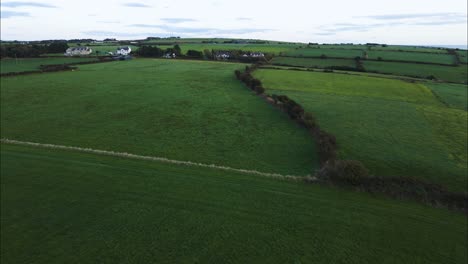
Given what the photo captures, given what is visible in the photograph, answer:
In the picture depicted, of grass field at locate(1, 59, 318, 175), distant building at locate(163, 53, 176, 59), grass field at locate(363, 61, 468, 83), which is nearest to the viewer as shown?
grass field at locate(1, 59, 318, 175)

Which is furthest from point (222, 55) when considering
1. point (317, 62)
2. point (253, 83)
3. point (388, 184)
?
point (388, 184)

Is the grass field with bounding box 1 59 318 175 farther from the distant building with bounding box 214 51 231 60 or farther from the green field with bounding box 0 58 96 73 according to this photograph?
the distant building with bounding box 214 51 231 60

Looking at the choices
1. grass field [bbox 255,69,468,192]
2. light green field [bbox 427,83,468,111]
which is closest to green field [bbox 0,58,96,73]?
grass field [bbox 255,69,468,192]

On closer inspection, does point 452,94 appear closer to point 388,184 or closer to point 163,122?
point 388,184

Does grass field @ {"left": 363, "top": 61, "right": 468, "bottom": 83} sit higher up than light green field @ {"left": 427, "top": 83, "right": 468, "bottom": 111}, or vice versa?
grass field @ {"left": 363, "top": 61, "right": 468, "bottom": 83}

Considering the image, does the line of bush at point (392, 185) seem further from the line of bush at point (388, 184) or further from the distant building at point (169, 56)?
the distant building at point (169, 56)

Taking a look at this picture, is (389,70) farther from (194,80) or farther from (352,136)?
(352,136)
